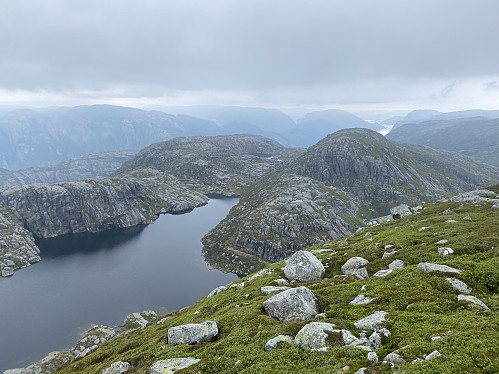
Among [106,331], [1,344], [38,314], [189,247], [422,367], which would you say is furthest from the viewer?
[189,247]

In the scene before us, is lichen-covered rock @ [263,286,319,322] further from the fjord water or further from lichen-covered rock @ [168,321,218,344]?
the fjord water

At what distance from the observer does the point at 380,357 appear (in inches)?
736

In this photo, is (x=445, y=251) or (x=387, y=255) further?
(x=387, y=255)

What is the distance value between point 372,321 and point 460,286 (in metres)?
10.9

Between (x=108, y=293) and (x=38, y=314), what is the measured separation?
89.0 ft

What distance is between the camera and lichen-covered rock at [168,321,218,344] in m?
30.3

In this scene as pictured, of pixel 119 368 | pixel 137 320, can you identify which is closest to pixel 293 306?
pixel 119 368

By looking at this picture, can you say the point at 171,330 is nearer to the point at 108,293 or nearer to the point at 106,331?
the point at 106,331

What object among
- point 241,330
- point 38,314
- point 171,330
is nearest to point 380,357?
point 241,330

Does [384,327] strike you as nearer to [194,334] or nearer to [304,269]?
[194,334]

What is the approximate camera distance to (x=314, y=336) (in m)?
23.0

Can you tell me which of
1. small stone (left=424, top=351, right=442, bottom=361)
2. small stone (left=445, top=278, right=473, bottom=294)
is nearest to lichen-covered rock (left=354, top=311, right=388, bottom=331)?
small stone (left=424, top=351, right=442, bottom=361)

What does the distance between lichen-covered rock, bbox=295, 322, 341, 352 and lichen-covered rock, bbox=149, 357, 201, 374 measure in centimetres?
1049

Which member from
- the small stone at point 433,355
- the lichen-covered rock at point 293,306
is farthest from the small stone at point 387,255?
the small stone at point 433,355
